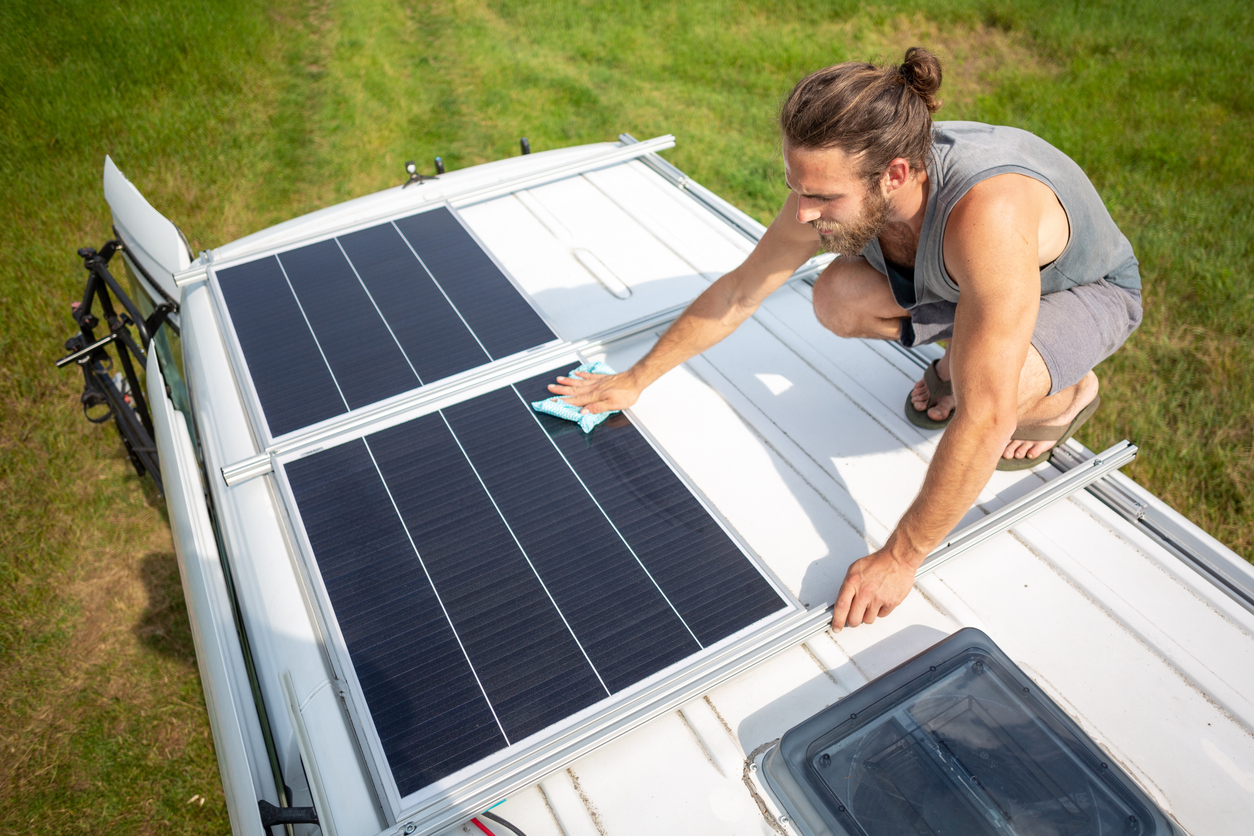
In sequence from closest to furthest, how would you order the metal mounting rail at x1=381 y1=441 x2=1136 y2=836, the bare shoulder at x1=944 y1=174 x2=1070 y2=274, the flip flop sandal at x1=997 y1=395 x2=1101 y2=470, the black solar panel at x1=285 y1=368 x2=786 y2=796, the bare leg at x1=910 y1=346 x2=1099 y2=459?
the metal mounting rail at x1=381 y1=441 x2=1136 y2=836
the black solar panel at x1=285 y1=368 x2=786 y2=796
the bare shoulder at x1=944 y1=174 x2=1070 y2=274
the bare leg at x1=910 y1=346 x2=1099 y2=459
the flip flop sandal at x1=997 y1=395 x2=1101 y2=470

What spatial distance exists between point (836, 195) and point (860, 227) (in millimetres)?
175

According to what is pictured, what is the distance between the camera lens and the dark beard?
2615 mm

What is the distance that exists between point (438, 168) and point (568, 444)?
9.19 ft

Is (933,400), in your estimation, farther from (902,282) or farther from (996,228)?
(996,228)

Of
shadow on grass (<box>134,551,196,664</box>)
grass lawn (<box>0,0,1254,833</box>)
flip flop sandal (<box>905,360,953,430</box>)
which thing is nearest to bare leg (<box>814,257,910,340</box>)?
flip flop sandal (<box>905,360,953,430</box>)

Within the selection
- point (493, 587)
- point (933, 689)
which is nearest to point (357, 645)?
point (493, 587)

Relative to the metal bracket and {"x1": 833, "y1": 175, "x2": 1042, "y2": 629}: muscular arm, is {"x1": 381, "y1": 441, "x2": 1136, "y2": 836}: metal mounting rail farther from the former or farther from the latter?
the metal bracket

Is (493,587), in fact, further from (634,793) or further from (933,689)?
(933,689)

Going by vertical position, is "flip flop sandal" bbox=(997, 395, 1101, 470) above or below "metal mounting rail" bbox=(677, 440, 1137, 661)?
above

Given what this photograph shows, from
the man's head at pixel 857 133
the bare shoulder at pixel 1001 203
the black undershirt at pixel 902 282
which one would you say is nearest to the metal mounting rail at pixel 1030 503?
the black undershirt at pixel 902 282

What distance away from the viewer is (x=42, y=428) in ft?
17.6

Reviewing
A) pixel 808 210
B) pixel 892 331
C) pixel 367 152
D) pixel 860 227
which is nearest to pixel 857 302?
pixel 892 331

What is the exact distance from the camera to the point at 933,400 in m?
3.22

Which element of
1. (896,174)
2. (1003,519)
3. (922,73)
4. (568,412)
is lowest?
(1003,519)
